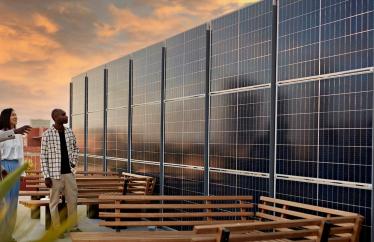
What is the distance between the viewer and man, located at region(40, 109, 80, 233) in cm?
840

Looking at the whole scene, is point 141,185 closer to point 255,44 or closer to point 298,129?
point 255,44

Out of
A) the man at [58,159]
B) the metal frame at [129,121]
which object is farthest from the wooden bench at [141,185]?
the man at [58,159]

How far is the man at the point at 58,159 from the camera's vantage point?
27.6 ft

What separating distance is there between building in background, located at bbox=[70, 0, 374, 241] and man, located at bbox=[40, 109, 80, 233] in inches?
82.1

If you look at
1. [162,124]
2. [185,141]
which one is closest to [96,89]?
[162,124]

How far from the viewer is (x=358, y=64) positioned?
5695mm

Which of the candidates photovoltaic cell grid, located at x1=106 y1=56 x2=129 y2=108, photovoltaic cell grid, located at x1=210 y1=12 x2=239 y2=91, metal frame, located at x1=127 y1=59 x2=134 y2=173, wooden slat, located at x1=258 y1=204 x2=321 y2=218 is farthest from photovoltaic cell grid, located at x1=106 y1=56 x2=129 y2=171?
wooden slat, located at x1=258 y1=204 x2=321 y2=218

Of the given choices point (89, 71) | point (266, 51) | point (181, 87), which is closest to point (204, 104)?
point (181, 87)

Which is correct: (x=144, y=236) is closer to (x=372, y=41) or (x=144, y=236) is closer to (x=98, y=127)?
(x=372, y=41)

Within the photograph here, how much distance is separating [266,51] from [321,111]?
1386mm

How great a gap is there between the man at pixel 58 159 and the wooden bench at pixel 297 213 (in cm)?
314

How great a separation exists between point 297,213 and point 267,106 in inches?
61.9

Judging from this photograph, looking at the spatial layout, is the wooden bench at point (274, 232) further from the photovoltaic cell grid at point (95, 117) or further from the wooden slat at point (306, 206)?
the photovoltaic cell grid at point (95, 117)

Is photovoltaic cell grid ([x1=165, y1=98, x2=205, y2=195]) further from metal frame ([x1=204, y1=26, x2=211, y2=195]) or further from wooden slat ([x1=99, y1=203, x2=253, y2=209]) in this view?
wooden slat ([x1=99, y1=203, x2=253, y2=209])
